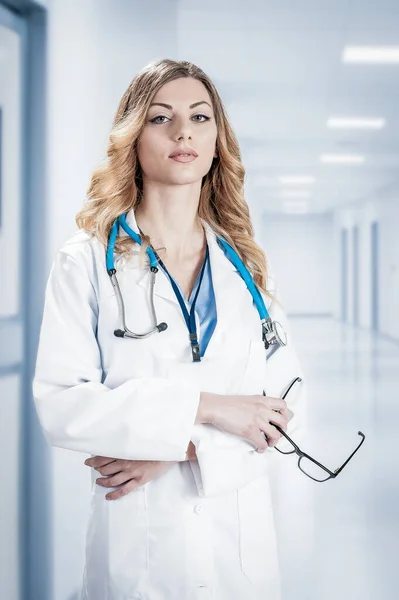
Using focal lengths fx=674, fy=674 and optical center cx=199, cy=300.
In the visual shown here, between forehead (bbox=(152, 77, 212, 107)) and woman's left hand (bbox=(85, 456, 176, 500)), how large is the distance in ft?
2.10

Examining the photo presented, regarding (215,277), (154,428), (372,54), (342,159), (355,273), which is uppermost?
(342,159)

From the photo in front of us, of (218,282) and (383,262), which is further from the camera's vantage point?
(383,262)

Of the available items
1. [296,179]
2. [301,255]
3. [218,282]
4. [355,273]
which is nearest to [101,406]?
[218,282]

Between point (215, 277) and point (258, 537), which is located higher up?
point (215, 277)

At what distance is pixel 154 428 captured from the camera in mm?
1078

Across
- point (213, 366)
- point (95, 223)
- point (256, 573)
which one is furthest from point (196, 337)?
point (256, 573)

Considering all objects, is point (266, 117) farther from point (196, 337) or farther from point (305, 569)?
point (196, 337)

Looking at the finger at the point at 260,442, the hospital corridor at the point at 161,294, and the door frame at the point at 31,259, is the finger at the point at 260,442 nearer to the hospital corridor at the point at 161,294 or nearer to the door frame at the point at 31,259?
the hospital corridor at the point at 161,294

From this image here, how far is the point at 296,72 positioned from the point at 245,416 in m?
4.77

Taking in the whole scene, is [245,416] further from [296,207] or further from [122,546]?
[296,207]

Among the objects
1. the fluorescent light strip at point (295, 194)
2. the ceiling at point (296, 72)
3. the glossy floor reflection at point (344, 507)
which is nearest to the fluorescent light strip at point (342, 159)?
the ceiling at point (296, 72)

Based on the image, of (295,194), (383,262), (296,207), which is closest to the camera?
(383,262)

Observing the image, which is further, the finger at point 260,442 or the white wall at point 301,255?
the white wall at point 301,255

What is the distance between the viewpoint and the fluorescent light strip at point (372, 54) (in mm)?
4762
